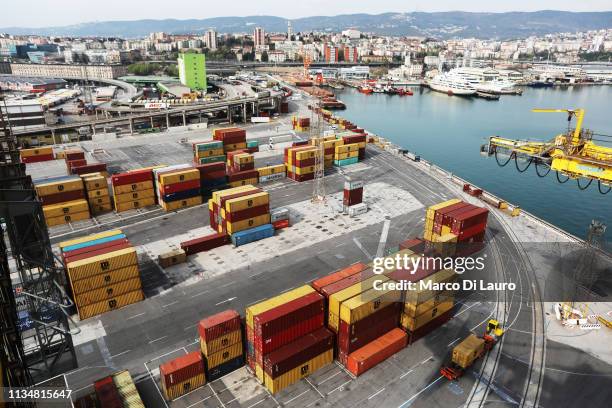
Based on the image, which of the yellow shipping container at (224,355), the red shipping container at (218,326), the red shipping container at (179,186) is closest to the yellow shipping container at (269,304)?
the red shipping container at (218,326)

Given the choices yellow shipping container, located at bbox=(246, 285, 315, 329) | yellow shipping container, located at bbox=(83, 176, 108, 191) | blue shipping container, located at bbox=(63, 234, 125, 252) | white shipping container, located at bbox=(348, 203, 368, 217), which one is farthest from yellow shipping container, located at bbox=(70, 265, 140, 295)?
white shipping container, located at bbox=(348, 203, 368, 217)

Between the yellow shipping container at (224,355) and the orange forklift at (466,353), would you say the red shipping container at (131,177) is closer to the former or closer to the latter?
the yellow shipping container at (224,355)

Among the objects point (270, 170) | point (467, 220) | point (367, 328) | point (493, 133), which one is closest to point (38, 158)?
point (270, 170)

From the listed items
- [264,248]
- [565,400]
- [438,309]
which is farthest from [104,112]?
[565,400]

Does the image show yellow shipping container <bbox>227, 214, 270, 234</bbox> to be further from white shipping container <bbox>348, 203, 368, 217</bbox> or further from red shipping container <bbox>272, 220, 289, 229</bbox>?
white shipping container <bbox>348, 203, 368, 217</bbox>

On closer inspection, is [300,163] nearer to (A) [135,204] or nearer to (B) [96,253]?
(A) [135,204]

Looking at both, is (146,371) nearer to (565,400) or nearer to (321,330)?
(321,330)
